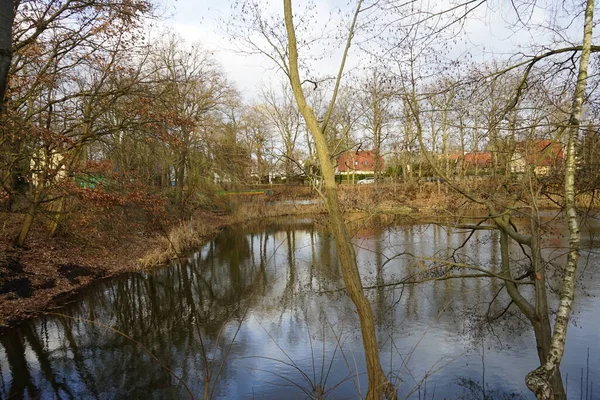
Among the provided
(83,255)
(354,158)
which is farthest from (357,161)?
(83,255)

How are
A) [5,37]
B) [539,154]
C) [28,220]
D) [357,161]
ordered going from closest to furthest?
[5,37] → [539,154] → [357,161] → [28,220]

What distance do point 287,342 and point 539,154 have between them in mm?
5257

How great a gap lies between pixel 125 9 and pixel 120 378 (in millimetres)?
8341

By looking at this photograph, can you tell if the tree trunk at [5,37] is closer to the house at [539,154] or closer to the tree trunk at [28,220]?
the house at [539,154]

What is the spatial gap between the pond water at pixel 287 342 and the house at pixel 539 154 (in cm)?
109

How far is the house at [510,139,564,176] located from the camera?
16.7 feet

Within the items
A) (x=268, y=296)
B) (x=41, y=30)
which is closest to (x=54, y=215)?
(x=41, y=30)

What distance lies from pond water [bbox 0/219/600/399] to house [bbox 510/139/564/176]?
3.56 feet

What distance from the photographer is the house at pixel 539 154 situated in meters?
5.09

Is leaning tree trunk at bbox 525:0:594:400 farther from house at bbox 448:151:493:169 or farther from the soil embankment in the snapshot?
house at bbox 448:151:493:169

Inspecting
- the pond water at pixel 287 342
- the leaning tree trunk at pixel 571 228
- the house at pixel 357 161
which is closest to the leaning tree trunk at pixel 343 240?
the pond water at pixel 287 342

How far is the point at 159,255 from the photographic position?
1560 cm

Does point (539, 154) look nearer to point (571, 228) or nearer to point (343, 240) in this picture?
point (571, 228)

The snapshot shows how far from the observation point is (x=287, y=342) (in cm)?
827
